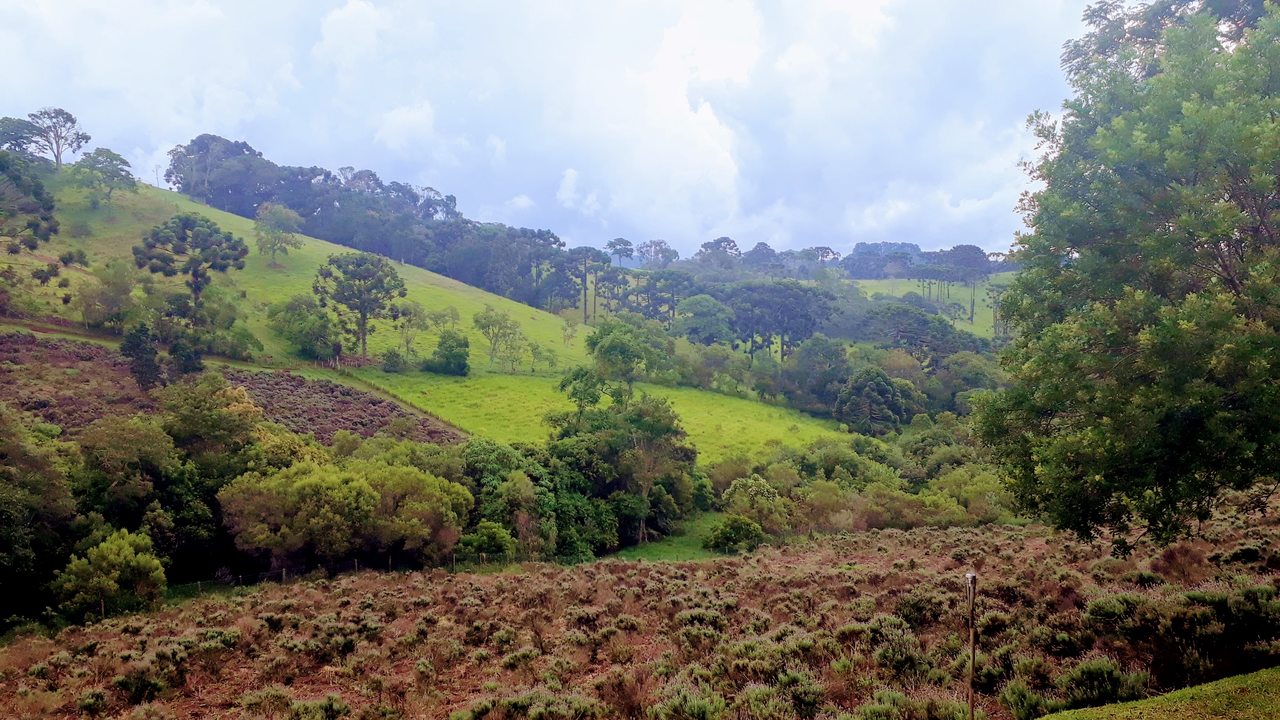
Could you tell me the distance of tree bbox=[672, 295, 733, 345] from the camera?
3529 inches

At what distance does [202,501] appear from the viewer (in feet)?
83.6

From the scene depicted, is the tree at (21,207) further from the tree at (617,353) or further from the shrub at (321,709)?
the shrub at (321,709)

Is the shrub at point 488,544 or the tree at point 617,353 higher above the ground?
the tree at point 617,353

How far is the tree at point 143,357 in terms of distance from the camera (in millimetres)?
39969

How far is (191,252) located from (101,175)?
31.0m

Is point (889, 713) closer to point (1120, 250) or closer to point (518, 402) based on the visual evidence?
point (1120, 250)

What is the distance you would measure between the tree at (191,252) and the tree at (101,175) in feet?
45.4

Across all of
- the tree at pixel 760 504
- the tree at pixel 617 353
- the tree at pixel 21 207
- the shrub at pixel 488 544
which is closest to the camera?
the shrub at pixel 488 544

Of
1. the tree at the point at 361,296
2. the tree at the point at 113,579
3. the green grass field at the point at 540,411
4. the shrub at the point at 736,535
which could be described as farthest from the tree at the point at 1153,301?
the tree at the point at 361,296

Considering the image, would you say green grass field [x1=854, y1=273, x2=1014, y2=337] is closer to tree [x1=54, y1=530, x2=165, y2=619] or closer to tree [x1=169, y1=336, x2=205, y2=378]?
tree [x1=169, y1=336, x2=205, y2=378]

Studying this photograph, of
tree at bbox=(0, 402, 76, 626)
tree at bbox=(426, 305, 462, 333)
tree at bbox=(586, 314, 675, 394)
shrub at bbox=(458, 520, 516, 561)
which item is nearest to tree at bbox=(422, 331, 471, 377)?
tree at bbox=(426, 305, 462, 333)

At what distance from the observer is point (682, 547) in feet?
115

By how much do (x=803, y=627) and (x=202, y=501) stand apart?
24.2m

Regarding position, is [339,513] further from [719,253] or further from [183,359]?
[719,253]
